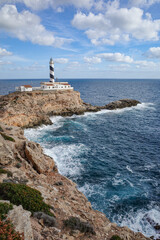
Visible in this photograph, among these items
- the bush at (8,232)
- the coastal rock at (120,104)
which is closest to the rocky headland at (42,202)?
the bush at (8,232)

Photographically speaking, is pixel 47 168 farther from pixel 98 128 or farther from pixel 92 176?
pixel 98 128

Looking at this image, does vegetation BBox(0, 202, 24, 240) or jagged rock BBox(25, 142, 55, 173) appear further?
jagged rock BBox(25, 142, 55, 173)

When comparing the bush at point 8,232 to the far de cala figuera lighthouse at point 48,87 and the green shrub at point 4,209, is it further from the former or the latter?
the far de cala figuera lighthouse at point 48,87

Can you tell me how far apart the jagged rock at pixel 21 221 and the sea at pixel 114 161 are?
12.6 meters

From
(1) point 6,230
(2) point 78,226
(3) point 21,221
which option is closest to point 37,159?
(2) point 78,226

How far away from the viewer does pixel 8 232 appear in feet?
23.2

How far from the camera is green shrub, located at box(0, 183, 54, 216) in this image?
10.9 metres

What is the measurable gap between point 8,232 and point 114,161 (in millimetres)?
24800

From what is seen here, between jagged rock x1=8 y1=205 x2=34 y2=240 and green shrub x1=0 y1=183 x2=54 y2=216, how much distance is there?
5.77ft

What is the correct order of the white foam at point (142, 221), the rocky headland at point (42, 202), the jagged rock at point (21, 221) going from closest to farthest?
the jagged rock at point (21, 221)
the rocky headland at point (42, 202)
the white foam at point (142, 221)

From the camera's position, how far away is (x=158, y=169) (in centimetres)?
2655

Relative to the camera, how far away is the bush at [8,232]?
688 cm

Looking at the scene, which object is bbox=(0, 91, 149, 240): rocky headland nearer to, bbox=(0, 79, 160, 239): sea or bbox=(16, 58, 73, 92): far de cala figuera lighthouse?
bbox=(0, 79, 160, 239): sea

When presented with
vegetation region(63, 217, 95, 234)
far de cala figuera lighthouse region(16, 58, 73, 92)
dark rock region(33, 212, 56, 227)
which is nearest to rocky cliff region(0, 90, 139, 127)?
far de cala figuera lighthouse region(16, 58, 73, 92)
